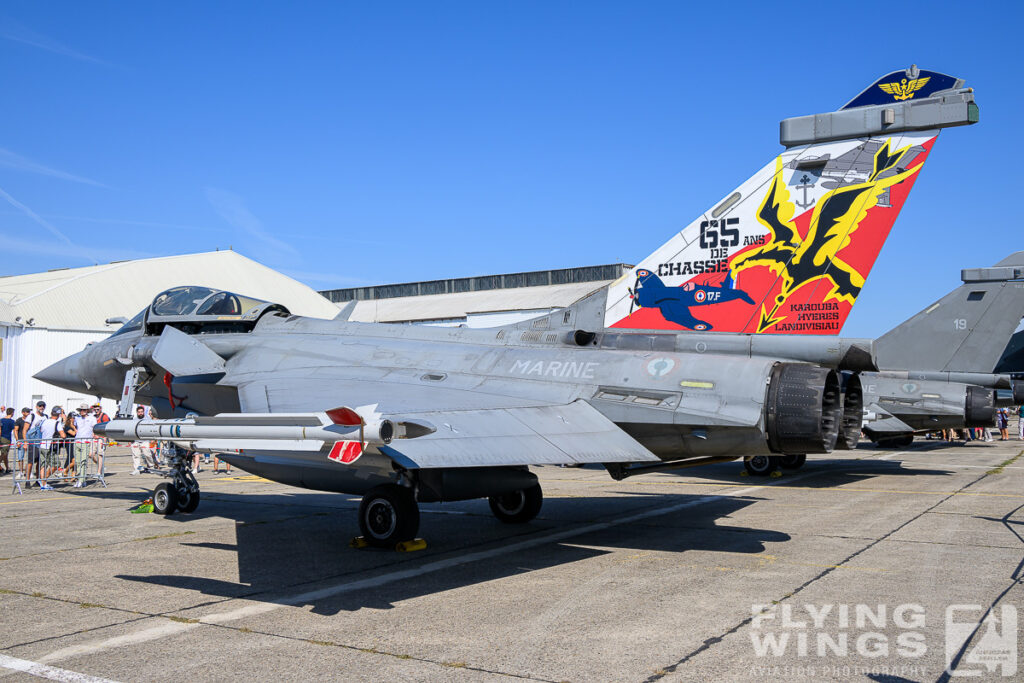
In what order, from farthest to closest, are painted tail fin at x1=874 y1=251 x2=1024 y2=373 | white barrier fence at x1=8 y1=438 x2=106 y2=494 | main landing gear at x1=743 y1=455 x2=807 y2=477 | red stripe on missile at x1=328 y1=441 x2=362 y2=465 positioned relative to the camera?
painted tail fin at x1=874 y1=251 x2=1024 y2=373 → main landing gear at x1=743 y1=455 x2=807 y2=477 → white barrier fence at x1=8 y1=438 x2=106 y2=494 → red stripe on missile at x1=328 y1=441 x2=362 y2=465

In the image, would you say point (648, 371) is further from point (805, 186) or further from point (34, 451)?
point (34, 451)

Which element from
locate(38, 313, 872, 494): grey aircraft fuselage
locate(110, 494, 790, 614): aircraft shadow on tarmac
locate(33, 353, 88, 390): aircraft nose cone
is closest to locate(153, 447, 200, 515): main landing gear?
locate(110, 494, 790, 614): aircraft shadow on tarmac

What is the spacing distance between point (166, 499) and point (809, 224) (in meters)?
10.1

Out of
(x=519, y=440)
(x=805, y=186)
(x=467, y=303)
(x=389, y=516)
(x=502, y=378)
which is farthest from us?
(x=467, y=303)

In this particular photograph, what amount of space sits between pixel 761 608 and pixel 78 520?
32.9 feet

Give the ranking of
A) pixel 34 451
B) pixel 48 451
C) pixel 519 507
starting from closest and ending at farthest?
pixel 519 507 < pixel 34 451 < pixel 48 451

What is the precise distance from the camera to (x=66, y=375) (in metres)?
13.9

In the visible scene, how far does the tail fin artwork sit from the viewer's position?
29.5 ft

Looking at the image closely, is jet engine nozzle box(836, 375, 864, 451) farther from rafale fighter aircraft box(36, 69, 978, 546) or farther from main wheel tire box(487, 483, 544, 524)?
main wheel tire box(487, 483, 544, 524)

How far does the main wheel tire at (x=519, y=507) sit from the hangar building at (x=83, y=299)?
68.2 ft

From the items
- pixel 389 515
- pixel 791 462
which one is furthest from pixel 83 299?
pixel 389 515

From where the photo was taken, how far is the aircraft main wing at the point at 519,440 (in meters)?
6.66

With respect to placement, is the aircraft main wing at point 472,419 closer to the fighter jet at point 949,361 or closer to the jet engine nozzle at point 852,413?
the jet engine nozzle at point 852,413

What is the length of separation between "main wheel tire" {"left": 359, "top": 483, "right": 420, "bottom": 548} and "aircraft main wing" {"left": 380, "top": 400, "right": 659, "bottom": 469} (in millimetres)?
1740
